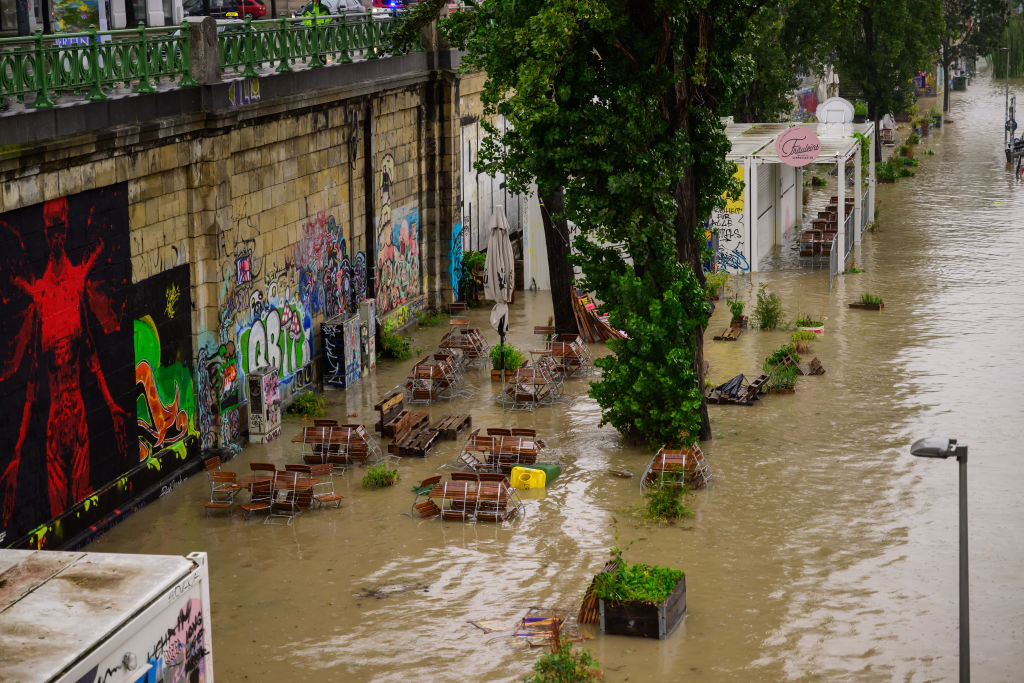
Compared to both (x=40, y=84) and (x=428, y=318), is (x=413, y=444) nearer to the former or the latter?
(x=40, y=84)

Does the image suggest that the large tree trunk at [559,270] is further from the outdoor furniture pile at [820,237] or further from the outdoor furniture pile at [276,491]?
the outdoor furniture pile at [820,237]

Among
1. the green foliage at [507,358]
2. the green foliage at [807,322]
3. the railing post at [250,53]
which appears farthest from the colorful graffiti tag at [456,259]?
the railing post at [250,53]

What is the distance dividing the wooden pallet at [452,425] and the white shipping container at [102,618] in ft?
34.6

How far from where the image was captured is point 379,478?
19484 mm

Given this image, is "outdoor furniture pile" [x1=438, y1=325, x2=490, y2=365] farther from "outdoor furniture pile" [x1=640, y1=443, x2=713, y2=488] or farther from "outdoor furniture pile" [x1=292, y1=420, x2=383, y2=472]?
"outdoor furniture pile" [x1=640, y1=443, x2=713, y2=488]

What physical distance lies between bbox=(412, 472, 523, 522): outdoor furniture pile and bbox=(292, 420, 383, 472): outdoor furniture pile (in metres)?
2.21

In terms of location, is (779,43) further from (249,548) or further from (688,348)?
(249,548)

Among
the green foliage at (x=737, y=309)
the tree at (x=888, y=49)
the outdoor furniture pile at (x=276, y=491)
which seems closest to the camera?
the outdoor furniture pile at (x=276, y=491)

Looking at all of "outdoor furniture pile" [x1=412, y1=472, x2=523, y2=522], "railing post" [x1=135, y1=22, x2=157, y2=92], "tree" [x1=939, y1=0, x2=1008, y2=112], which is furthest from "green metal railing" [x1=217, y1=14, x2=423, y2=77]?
"tree" [x1=939, y1=0, x2=1008, y2=112]

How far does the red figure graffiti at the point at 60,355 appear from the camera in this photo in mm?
16141

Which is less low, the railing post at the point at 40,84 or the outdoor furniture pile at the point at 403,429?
the railing post at the point at 40,84

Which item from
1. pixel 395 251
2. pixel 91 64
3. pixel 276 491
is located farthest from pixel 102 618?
pixel 395 251

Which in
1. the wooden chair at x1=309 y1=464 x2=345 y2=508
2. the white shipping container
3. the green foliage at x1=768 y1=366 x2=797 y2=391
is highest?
the white shipping container

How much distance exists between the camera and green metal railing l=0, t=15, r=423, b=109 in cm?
1577
